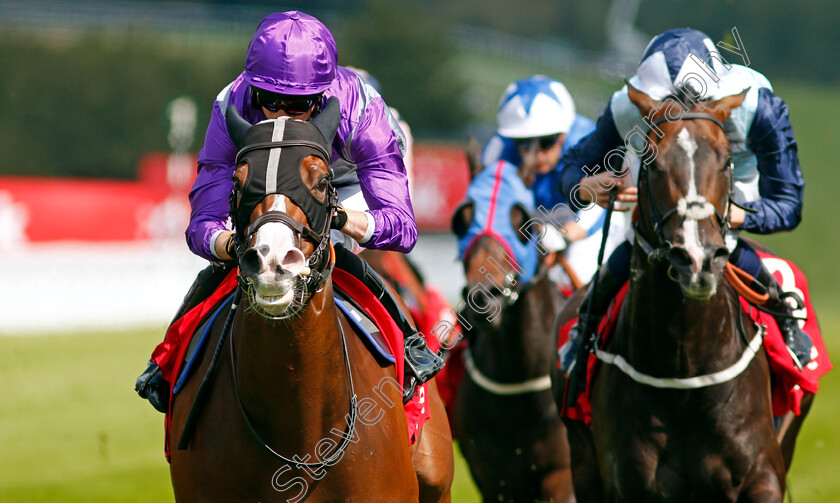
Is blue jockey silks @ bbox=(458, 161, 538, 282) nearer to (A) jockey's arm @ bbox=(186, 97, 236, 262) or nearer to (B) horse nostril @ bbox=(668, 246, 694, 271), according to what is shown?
(B) horse nostril @ bbox=(668, 246, 694, 271)

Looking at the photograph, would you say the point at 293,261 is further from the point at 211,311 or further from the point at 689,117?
the point at 689,117

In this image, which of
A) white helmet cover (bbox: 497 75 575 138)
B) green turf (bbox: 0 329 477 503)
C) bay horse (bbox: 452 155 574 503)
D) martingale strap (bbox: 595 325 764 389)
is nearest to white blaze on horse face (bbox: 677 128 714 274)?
martingale strap (bbox: 595 325 764 389)

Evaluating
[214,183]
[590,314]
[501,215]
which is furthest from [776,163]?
[214,183]

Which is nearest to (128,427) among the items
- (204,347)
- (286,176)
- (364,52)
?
(204,347)

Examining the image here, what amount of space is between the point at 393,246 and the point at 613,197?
1.32 metres

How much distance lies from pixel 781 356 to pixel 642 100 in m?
1.23

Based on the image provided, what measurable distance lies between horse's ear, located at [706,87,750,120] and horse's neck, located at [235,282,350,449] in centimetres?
172

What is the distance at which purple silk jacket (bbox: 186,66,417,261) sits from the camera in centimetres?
343

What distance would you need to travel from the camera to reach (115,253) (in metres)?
17.2

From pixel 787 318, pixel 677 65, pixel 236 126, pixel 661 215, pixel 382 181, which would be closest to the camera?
pixel 236 126

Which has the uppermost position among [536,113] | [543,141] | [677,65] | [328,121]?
[536,113]

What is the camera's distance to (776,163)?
439cm

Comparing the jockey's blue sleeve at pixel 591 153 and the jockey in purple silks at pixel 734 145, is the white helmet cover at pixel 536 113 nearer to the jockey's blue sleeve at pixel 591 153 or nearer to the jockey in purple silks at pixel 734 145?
the jockey's blue sleeve at pixel 591 153

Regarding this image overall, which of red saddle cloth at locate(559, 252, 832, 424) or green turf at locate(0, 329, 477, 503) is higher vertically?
green turf at locate(0, 329, 477, 503)
